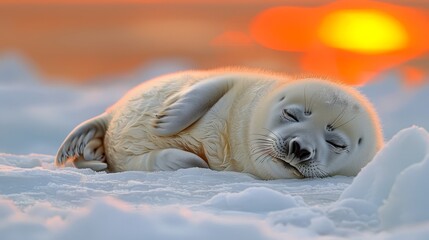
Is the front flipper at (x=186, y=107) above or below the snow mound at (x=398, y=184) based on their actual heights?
above

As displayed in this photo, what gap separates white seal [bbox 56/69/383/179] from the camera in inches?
282

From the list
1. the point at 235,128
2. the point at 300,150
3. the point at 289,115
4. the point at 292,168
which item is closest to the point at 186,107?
the point at 235,128

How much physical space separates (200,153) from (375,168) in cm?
287

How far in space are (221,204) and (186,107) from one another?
271 cm

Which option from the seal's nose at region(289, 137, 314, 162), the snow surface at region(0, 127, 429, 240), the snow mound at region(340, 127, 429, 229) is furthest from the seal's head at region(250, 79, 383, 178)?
the snow mound at region(340, 127, 429, 229)

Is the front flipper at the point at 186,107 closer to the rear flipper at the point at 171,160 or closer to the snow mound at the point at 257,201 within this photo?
the rear flipper at the point at 171,160

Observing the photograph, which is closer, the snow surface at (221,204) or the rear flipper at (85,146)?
the snow surface at (221,204)

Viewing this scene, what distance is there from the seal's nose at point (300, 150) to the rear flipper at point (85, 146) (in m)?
2.11

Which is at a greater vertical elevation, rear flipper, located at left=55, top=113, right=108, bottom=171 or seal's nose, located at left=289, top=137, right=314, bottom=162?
rear flipper, located at left=55, top=113, right=108, bottom=171

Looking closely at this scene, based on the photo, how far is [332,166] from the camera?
7.18 metres

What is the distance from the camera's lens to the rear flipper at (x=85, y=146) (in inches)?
336

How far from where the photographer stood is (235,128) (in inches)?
308

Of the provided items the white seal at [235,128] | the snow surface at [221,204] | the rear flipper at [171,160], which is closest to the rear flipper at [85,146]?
the white seal at [235,128]

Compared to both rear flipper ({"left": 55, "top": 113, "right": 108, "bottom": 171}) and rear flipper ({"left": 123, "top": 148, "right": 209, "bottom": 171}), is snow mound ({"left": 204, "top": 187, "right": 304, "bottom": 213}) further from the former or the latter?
rear flipper ({"left": 55, "top": 113, "right": 108, "bottom": 171})
